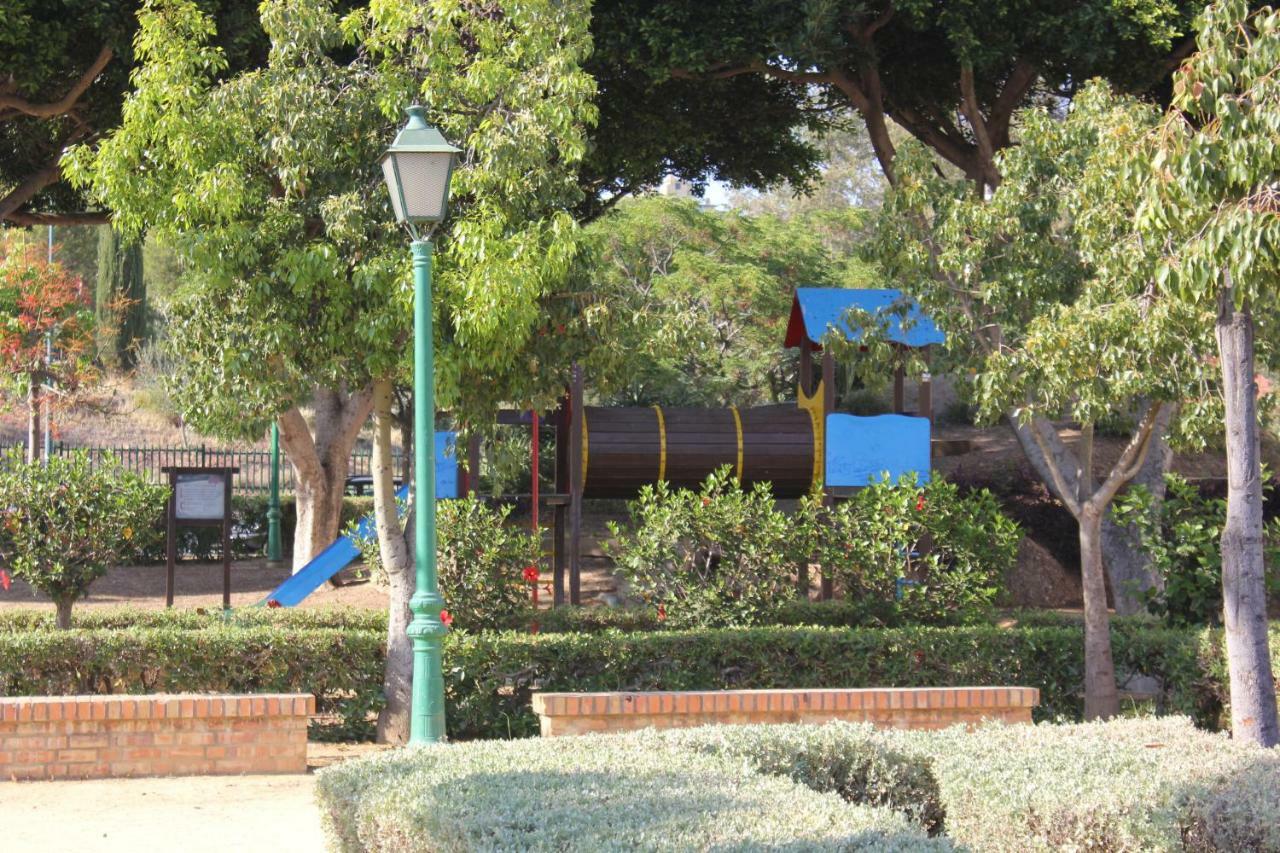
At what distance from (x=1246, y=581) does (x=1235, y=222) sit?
6.14 ft

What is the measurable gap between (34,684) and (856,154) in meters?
45.3

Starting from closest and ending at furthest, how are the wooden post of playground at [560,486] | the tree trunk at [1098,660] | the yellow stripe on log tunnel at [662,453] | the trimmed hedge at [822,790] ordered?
the trimmed hedge at [822,790]
the tree trunk at [1098,660]
the yellow stripe on log tunnel at [662,453]
the wooden post of playground at [560,486]

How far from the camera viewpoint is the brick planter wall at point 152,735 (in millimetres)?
7664

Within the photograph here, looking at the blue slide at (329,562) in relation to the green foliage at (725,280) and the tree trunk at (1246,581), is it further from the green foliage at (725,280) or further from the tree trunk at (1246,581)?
the tree trunk at (1246,581)

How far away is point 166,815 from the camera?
6922 millimetres

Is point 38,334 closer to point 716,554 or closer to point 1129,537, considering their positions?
point 716,554

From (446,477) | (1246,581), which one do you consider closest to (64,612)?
(446,477)

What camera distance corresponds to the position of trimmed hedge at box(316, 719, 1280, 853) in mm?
4254

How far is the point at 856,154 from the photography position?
50750 mm

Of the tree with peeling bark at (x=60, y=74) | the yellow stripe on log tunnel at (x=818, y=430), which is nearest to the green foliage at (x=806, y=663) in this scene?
the yellow stripe on log tunnel at (x=818, y=430)

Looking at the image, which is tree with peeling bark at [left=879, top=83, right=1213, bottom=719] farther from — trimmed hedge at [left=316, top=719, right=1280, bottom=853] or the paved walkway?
the paved walkway

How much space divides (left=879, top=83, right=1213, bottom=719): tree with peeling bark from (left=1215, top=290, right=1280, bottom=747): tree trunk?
49.2 inches

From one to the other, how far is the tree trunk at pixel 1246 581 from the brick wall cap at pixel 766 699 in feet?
5.71

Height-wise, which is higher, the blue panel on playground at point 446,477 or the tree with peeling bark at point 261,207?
the tree with peeling bark at point 261,207
